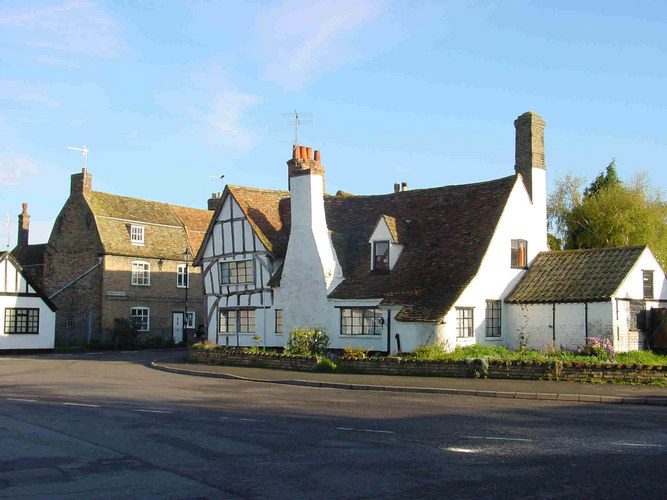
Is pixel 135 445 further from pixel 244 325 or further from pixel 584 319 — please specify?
pixel 244 325

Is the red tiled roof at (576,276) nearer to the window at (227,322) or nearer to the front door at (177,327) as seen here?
the window at (227,322)

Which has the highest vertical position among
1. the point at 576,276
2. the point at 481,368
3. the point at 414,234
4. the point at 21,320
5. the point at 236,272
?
the point at 414,234

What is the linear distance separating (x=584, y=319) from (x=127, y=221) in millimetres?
30939

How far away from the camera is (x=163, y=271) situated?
1884 inches

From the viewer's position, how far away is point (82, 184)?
45.9 metres

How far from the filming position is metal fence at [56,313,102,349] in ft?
144

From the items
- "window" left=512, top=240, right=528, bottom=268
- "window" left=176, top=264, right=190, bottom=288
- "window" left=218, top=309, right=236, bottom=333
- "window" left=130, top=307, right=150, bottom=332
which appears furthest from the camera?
"window" left=176, top=264, right=190, bottom=288

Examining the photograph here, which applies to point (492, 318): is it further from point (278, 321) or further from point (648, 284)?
point (278, 321)

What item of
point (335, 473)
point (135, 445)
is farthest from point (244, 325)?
point (335, 473)

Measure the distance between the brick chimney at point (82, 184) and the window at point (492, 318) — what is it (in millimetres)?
28575

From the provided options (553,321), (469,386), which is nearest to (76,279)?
(553,321)

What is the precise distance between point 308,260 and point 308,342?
13.4 feet

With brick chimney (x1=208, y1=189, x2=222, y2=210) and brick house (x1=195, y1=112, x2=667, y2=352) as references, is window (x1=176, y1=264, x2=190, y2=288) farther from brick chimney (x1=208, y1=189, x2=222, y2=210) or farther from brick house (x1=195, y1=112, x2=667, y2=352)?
brick house (x1=195, y1=112, x2=667, y2=352)

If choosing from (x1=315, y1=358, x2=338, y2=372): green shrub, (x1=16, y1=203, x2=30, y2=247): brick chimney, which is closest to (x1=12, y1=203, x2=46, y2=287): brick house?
(x1=16, y1=203, x2=30, y2=247): brick chimney
